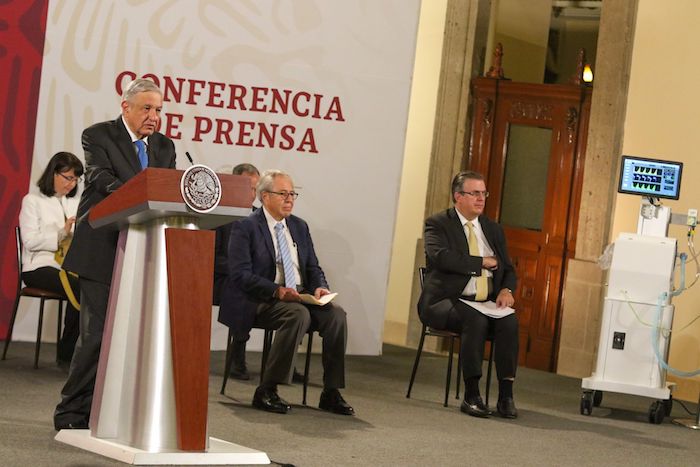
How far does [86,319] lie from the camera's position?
14.1 ft

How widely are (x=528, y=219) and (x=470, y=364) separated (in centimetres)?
321

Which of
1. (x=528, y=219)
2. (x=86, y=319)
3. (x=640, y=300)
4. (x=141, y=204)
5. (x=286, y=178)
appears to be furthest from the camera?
(x=528, y=219)

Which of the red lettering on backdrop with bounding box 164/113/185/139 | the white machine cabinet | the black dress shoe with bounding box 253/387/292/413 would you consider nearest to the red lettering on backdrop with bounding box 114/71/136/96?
the red lettering on backdrop with bounding box 164/113/185/139

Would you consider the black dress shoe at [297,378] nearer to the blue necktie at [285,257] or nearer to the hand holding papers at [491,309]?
the blue necktie at [285,257]

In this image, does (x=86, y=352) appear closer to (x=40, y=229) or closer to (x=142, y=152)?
(x=142, y=152)

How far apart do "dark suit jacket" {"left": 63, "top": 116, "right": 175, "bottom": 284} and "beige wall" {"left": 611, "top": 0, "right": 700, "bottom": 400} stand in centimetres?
433

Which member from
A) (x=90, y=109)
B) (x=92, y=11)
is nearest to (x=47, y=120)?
(x=90, y=109)

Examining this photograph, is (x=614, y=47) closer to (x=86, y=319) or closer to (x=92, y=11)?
(x=92, y=11)

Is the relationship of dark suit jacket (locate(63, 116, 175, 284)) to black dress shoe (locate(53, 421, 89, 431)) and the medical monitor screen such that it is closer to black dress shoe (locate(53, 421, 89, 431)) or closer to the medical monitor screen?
black dress shoe (locate(53, 421, 89, 431))

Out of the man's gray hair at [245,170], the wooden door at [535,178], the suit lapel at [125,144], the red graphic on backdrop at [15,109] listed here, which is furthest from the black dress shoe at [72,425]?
the wooden door at [535,178]

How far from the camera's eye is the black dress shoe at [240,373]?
6375 mm

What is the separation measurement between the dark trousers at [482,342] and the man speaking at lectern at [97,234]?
2209mm

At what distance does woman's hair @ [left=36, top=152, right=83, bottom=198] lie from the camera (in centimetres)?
638

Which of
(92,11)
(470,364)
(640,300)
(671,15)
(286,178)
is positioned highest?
(671,15)
